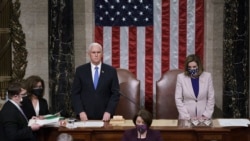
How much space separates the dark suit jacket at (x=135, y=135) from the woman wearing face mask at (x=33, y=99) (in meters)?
1.29

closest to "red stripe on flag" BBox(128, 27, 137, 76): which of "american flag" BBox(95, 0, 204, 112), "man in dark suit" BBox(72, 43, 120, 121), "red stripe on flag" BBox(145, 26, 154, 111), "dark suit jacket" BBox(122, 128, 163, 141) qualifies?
"american flag" BBox(95, 0, 204, 112)

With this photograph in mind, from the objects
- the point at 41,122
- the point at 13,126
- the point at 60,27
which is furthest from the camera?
the point at 60,27

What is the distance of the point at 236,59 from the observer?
973cm

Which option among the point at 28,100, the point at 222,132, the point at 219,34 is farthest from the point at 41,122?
the point at 219,34

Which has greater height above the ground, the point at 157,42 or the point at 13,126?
the point at 157,42

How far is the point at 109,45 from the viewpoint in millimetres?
10344

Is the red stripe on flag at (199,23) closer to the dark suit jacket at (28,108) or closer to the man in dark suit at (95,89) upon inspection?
the man in dark suit at (95,89)

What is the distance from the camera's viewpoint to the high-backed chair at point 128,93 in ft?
31.5

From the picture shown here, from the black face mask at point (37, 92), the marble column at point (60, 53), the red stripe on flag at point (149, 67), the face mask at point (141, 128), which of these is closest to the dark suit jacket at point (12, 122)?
the black face mask at point (37, 92)

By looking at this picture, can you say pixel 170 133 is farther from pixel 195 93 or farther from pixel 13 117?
pixel 13 117

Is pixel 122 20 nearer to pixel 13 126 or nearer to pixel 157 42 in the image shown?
pixel 157 42

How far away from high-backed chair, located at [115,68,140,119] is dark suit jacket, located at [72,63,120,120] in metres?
1.47

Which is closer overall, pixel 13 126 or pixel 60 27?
pixel 13 126

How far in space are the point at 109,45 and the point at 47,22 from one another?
47.4 inches
